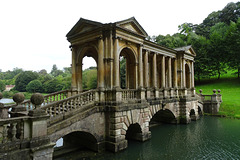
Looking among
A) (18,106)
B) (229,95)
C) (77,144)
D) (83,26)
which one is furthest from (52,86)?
(18,106)

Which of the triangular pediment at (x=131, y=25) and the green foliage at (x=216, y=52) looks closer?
the triangular pediment at (x=131, y=25)

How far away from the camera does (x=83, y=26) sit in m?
11.5

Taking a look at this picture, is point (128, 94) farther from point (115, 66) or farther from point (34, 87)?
point (34, 87)

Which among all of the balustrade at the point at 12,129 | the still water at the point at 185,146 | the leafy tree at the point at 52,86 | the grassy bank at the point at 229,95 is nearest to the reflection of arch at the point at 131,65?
the still water at the point at 185,146

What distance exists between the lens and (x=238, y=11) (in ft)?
178

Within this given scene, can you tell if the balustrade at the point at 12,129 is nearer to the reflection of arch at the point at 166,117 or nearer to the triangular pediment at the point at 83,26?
the triangular pediment at the point at 83,26

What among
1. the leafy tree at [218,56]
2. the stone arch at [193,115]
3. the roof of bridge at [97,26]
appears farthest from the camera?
the leafy tree at [218,56]

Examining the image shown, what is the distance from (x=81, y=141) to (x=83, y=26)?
24.3 ft

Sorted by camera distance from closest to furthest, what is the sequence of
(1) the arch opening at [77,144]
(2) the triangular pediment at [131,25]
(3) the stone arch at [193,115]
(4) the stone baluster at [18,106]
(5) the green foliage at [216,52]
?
(4) the stone baluster at [18,106] < (1) the arch opening at [77,144] < (2) the triangular pediment at [131,25] < (3) the stone arch at [193,115] < (5) the green foliage at [216,52]

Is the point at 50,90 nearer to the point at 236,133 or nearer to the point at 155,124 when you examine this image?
the point at 155,124

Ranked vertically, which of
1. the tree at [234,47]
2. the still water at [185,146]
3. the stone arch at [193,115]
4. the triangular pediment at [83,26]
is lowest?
the still water at [185,146]

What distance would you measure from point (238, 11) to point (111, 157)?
6364cm

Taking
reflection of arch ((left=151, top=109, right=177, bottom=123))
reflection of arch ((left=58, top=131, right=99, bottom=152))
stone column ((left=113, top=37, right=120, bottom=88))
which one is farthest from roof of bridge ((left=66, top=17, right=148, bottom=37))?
reflection of arch ((left=151, top=109, right=177, bottom=123))

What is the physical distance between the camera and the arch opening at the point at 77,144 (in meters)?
10.0
